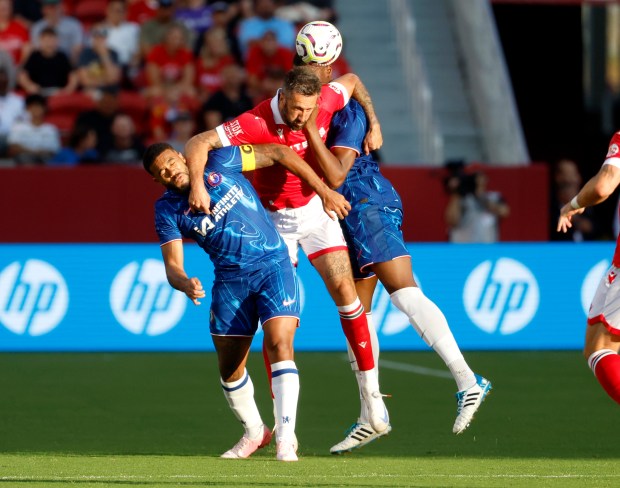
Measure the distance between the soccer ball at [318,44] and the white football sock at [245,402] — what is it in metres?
1.99

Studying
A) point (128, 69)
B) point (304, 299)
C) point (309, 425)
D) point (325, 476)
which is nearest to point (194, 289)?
point (325, 476)

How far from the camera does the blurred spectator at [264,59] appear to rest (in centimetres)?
1789

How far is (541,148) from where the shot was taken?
23.5 meters

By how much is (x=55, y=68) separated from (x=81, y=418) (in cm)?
877

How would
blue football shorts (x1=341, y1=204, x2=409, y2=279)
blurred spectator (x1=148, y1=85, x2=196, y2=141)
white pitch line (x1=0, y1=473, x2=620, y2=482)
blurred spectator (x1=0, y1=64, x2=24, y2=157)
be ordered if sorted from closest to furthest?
1. white pitch line (x1=0, y1=473, x2=620, y2=482)
2. blue football shorts (x1=341, y1=204, x2=409, y2=279)
3. blurred spectator (x1=0, y1=64, x2=24, y2=157)
4. blurred spectator (x1=148, y1=85, x2=196, y2=141)

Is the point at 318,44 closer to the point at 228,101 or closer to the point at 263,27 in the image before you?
the point at 228,101

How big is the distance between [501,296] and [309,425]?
4843 mm

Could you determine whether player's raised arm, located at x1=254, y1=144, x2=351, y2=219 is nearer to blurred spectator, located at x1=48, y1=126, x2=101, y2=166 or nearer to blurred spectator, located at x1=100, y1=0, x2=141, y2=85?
blurred spectator, located at x1=48, y1=126, x2=101, y2=166

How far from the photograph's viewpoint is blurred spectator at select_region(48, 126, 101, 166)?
16484 millimetres

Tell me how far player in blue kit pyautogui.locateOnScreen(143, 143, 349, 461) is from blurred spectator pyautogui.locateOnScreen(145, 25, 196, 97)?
32.9 feet

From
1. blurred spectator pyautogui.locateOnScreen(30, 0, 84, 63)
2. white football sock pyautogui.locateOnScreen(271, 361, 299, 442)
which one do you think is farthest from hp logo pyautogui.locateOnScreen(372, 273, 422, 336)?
blurred spectator pyautogui.locateOnScreen(30, 0, 84, 63)

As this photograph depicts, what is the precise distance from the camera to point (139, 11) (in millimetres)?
19141

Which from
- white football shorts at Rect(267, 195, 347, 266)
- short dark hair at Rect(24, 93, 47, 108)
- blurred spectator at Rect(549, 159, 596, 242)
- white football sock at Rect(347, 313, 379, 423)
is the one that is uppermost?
white football shorts at Rect(267, 195, 347, 266)

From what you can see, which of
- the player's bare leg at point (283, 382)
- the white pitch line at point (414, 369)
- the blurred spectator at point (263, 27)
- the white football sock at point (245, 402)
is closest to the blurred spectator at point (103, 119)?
the blurred spectator at point (263, 27)
